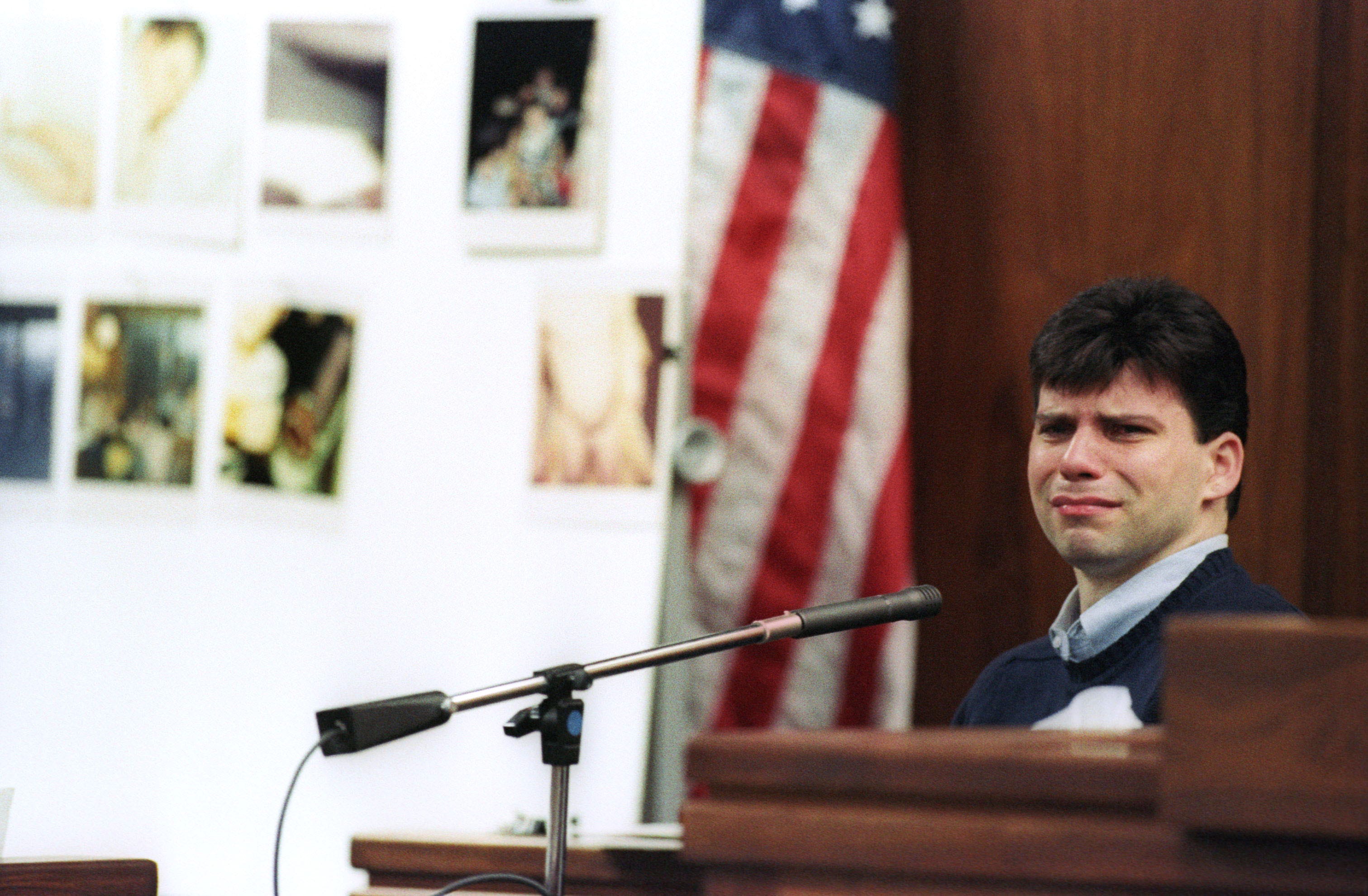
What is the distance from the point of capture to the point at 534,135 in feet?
8.49

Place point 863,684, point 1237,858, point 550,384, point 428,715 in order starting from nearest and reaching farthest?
point 1237,858 → point 428,715 → point 863,684 → point 550,384

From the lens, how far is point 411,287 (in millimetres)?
2686

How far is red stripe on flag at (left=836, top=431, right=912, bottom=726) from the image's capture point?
95.8 inches

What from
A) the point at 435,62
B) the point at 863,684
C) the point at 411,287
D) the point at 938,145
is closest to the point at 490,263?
the point at 411,287

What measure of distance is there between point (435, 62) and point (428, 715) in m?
1.70

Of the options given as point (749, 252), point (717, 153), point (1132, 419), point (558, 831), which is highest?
point (717, 153)

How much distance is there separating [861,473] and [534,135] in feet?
2.74

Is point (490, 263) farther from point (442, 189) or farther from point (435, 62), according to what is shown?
point (435, 62)

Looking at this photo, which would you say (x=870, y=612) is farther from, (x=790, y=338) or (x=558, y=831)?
(x=790, y=338)

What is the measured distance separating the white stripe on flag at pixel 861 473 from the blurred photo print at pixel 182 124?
1.24 metres

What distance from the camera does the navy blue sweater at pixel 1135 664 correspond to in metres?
1.71

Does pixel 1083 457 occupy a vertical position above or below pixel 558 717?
above

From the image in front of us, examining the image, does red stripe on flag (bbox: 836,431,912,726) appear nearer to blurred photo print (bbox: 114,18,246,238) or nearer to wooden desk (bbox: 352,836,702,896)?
wooden desk (bbox: 352,836,702,896)

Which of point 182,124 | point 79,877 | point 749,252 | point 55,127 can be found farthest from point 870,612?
point 55,127
